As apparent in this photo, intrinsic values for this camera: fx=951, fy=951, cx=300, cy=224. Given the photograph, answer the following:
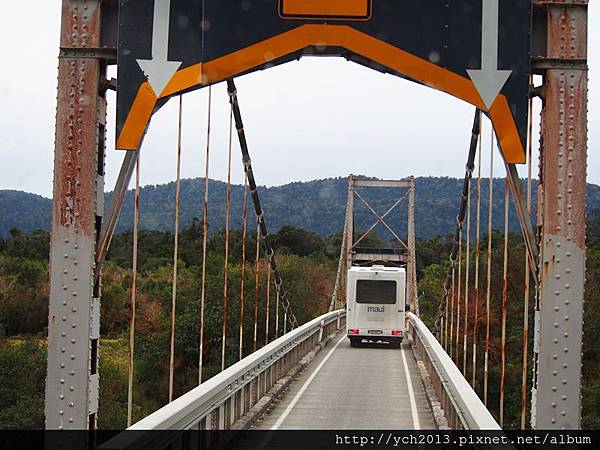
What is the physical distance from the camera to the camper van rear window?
86.5 ft

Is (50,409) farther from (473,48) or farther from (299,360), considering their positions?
(299,360)

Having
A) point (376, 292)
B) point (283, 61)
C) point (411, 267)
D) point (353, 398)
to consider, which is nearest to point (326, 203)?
point (411, 267)

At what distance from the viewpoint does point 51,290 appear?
19.2 feet

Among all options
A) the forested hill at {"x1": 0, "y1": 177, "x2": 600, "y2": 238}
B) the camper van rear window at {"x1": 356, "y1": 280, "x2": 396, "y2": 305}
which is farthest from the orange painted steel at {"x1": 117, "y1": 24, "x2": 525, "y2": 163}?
the forested hill at {"x1": 0, "y1": 177, "x2": 600, "y2": 238}

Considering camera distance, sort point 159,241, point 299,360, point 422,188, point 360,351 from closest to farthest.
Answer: point 299,360 → point 360,351 → point 159,241 → point 422,188

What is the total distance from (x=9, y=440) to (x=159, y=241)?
21.1 meters

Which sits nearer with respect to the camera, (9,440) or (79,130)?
(79,130)

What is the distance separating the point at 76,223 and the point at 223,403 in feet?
9.75

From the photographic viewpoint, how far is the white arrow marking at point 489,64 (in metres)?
6.05

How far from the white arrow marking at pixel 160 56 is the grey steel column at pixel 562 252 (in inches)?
95.2

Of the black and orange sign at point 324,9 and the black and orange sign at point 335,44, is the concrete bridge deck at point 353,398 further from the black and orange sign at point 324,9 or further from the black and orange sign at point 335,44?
the black and orange sign at point 324,9

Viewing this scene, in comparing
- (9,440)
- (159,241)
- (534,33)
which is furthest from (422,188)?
(534,33)

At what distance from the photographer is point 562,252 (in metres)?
5.87

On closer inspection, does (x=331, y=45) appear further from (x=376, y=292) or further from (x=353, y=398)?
(x=376, y=292)
